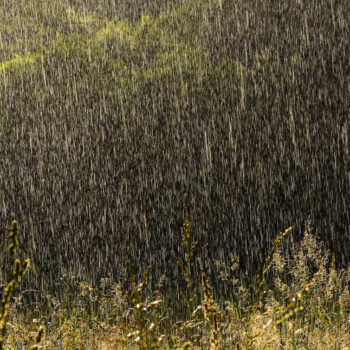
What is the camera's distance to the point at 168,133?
12.4 m

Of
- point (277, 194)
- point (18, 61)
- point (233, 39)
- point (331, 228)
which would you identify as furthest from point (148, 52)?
point (331, 228)

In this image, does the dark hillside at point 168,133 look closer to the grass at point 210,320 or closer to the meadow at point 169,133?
the meadow at point 169,133

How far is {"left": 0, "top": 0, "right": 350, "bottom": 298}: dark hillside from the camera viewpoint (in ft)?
36.2

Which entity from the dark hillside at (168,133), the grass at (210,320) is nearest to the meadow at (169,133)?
the dark hillside at (168,133)

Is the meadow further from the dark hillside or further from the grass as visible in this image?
the grass

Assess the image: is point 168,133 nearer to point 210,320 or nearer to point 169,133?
point 169,133

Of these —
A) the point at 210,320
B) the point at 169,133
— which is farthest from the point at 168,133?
the point at 210,320

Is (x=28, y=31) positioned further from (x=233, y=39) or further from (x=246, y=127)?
(x=246, y=127)

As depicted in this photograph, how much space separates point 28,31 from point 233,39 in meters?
7.13

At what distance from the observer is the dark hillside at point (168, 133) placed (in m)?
11.0

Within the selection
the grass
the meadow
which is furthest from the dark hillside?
the grass

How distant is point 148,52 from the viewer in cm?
1352

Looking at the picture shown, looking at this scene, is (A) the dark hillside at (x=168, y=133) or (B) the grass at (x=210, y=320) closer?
(B) the grass at (x=210, y=320)

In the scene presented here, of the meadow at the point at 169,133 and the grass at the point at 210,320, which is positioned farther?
the meadow at the point at 169,133
